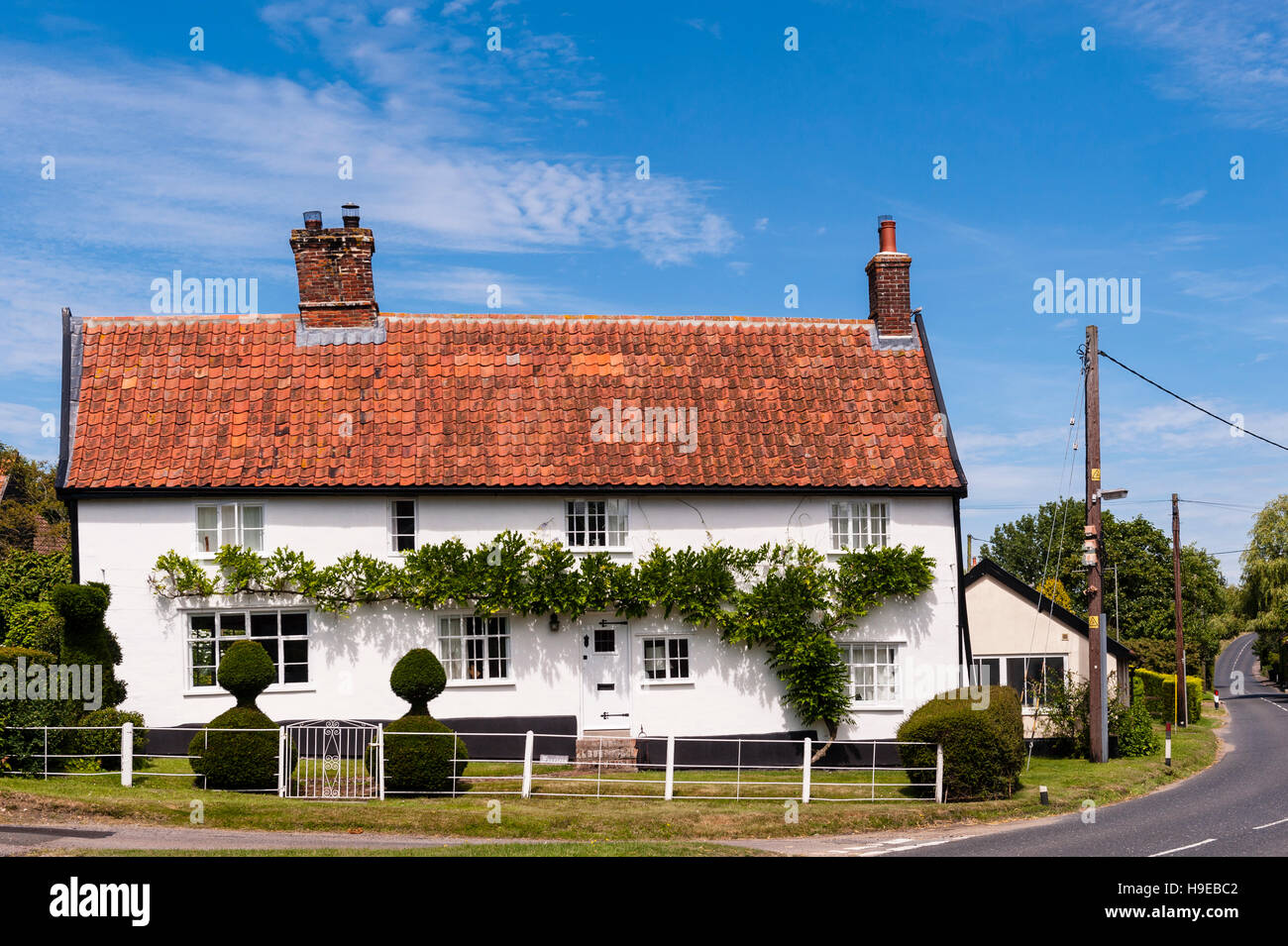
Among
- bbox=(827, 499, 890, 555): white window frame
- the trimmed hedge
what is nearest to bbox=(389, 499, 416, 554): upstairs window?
bbox=(827, 499, 890, 555): white window frame

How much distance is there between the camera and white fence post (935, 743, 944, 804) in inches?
766

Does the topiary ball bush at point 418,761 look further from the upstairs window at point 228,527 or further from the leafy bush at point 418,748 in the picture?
the upstairs window at point 228,527

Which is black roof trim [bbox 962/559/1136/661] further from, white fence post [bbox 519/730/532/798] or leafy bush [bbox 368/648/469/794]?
leafy bush [bbox 368/648/469/794]

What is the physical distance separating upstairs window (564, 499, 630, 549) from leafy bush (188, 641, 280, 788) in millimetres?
7752

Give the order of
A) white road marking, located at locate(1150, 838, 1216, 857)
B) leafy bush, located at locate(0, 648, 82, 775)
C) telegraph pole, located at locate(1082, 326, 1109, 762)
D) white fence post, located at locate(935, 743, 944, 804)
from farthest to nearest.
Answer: telegraph pole, located at locate(1082, 326, 1109, 762) → white fence post, located at locate(935, 743, 944, 804) → leafy bush, located at locate(0, 648, 82, 775) → white road marking, located at locate(1150, 838, 1216, 857)

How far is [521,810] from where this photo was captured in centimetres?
1761

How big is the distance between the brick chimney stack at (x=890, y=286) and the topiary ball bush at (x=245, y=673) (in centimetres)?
1644

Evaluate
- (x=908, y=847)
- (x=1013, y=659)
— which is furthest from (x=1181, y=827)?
(x=1013, y=659)

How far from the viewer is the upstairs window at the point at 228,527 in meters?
23.4

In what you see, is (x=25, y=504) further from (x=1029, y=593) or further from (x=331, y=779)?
(x=1029, y=593)

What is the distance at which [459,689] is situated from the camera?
23625 millimetres
